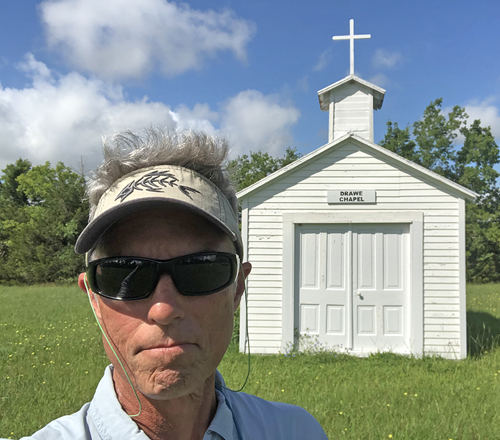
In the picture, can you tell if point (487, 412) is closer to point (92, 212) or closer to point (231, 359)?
point (231, 359)

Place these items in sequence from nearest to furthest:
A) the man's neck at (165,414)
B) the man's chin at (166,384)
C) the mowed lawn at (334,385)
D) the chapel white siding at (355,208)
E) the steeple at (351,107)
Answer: the man's chin at (166,384) < the man's neck at (165,414) < the mowed lawn at (334,385) < the chapel white siding at (355,208) < the steeple at (351,107)

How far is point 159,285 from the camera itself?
3.21 ft

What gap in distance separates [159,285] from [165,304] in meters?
0.06

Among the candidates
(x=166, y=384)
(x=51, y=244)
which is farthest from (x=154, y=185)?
(x=51, y=244)

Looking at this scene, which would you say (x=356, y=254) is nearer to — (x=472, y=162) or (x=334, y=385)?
(x=334, y=385)

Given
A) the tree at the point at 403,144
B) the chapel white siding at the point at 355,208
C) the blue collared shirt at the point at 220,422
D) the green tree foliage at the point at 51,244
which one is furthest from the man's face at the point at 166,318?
the tree at the point at 403,144

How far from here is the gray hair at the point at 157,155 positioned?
3.73 feet

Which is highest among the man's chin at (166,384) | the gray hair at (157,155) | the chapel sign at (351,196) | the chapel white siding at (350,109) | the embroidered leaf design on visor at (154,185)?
the chapel white siding at (350,109)

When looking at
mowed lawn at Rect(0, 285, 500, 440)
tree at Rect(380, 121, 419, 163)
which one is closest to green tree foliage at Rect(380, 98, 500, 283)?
tree at Rect(380, 121, 419, 163)

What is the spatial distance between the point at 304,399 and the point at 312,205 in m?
3.74

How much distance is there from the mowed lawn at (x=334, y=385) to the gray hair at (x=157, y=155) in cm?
387

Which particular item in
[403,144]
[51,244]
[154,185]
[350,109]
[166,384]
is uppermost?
[403,144]

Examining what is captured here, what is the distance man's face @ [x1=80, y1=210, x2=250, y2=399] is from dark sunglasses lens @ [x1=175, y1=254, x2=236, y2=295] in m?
0.02

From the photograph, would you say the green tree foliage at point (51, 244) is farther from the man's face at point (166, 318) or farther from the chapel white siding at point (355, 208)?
the man's face at point (166, 318)
